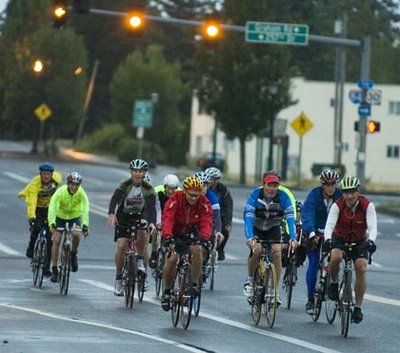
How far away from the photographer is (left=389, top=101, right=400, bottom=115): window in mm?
97750

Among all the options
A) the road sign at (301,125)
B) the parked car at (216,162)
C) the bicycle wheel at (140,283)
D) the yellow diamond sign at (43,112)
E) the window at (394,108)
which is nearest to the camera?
the bicycle wheel at (140,283)

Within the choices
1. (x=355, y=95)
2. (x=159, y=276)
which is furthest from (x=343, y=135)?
(x=159, y=276)

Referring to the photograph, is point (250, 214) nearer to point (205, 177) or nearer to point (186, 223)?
point (186, 223)

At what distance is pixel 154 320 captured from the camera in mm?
17812

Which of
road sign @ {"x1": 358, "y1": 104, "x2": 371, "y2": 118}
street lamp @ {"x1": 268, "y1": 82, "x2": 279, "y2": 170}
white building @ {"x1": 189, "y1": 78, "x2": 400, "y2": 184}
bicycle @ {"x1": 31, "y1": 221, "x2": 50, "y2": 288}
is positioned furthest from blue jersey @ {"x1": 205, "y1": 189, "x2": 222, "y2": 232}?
white building @ {"x1": 189, "y1": 78, "x2": 400, "y2": 184}

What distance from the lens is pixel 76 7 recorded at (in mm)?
36438

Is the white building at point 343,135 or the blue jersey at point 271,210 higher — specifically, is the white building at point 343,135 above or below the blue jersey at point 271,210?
above

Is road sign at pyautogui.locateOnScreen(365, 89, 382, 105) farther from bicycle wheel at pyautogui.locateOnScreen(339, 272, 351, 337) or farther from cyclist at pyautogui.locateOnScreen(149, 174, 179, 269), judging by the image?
bicycle wheel at pyautogui.locateOnScreen(339, 272, 351, 337)

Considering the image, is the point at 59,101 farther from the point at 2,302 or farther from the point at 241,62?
the point at 2,302

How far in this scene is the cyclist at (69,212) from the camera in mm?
21750

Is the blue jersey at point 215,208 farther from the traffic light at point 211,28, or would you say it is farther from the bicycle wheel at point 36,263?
the traffic light at point 211,28

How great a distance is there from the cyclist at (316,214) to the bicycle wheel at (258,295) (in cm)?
83

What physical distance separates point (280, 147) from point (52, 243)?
180 feet

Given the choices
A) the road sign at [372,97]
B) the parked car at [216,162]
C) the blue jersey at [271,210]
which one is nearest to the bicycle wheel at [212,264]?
the blue jersey at [271,210]
